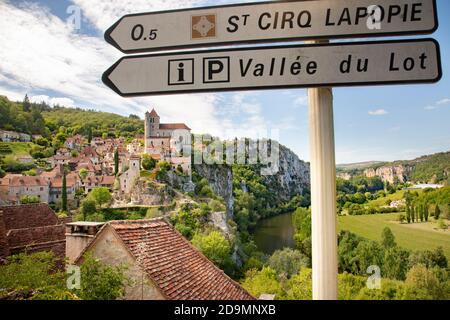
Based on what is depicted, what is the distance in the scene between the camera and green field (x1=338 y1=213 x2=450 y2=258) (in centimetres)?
2039

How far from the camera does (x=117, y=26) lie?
3.88ft

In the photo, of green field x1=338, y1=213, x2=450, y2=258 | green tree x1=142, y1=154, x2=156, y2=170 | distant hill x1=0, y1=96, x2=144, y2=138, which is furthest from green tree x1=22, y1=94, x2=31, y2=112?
Result: green field x1=338, y1=213, x2=450, y2=258

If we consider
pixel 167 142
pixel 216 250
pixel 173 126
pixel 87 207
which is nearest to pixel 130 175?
pixel 167 142

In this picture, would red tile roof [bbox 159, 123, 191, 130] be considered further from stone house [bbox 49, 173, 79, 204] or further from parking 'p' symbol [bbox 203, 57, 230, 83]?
parking 'p' symbol [bbox 203, 57, 230, 83]

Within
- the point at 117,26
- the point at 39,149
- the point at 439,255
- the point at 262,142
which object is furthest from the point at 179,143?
the point at 117,26

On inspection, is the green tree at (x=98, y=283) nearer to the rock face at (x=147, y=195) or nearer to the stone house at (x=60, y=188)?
the stone house at (x=60, y=188)

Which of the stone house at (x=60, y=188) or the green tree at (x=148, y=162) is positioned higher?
the green tree at (x=148, y=162)

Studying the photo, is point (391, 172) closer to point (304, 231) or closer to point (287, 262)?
point (304, 231)

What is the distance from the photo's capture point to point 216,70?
41.8 inches

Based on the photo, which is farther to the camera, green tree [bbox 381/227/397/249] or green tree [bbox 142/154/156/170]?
green tree [bbox 142/154/156/170]

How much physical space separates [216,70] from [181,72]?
0.14 meters

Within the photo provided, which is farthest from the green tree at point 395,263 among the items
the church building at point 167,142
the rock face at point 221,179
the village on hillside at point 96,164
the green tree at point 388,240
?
the church building at point 167,142

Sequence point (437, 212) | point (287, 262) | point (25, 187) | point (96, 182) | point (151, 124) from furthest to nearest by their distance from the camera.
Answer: point (151, 124)
point (96, 182)
point (287, 262)
point (25, 187)
point (437, 212)

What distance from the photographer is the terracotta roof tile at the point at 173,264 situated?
10.0ft
